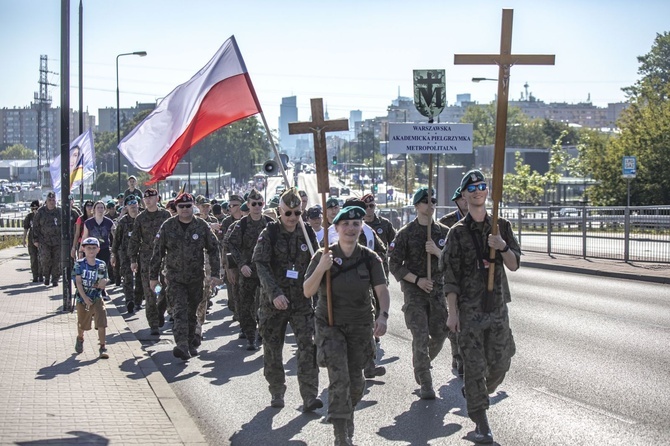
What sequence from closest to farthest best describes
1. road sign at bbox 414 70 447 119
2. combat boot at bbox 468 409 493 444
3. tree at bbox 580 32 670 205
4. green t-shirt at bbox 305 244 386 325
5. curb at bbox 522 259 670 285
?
combat boot at bbox 468 409 493 444 < green t-shirt at bbox 305 244 386 325 < curb at bbox 522 259 670 285 < road sign at bbox 414 70 447 119 < tree at bbox 580 32 670 205

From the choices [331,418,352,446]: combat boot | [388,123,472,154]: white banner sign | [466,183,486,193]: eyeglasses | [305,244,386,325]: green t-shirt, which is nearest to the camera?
[331,418,352,446]: combat boot

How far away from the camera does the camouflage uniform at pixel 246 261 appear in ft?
39.9

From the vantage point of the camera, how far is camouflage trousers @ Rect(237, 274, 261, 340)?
1217 cm

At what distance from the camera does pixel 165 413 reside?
8297 millimetres

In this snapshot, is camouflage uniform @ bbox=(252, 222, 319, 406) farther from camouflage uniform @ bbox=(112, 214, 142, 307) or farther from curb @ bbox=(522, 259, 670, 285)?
curb @ bbox=(522, 259, 670, 285)

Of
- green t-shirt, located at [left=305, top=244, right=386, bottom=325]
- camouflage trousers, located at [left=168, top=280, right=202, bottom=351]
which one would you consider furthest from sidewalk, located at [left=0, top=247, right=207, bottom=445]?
green t-shirt, located at [left=305, top=244, right=386, bottom=325]

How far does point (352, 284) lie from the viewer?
7.37 m

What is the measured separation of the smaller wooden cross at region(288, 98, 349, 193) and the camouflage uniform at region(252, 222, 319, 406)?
1.33 metres

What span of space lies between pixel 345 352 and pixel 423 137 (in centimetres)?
1611

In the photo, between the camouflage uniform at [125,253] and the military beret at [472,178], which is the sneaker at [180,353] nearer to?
the camouflage uniform at [125,253]

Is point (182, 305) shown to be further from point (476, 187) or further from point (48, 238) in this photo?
point (48, 238)

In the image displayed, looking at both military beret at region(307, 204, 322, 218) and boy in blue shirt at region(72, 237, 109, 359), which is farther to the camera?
military beret at region(307, 204, 322, 218)

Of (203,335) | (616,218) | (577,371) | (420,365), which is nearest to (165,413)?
(420,365)

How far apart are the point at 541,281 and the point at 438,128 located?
14.0 ft
